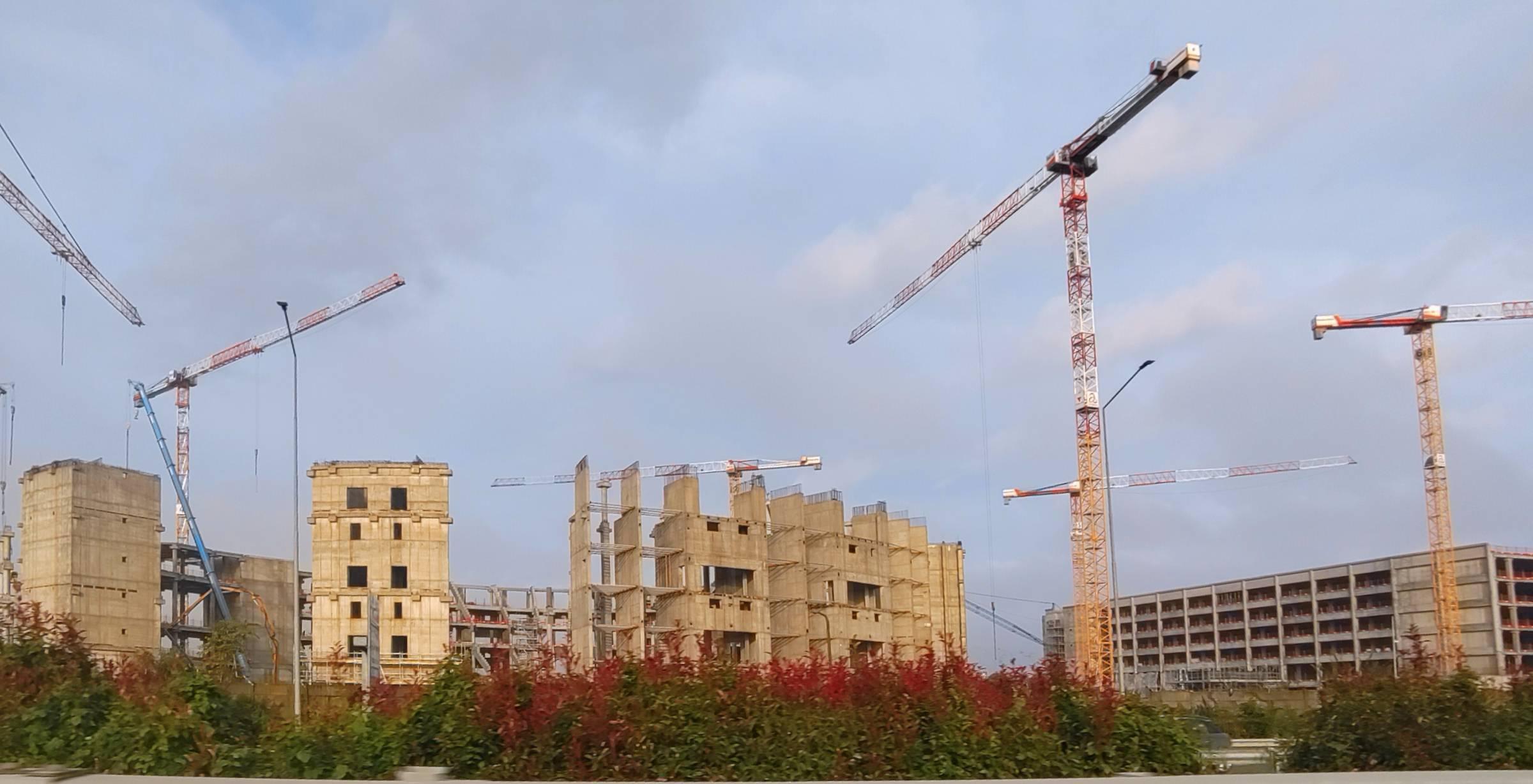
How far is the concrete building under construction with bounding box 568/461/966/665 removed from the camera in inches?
2960

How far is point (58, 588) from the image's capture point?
71.9 metres

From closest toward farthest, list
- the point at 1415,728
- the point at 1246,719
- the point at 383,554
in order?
the point at 1415,728, the point at 1246,719, the point at 383,554

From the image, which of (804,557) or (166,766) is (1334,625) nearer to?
(804,557)

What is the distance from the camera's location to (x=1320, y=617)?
109875mm

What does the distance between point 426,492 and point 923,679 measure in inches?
2502

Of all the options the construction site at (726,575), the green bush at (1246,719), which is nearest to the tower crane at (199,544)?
the construction site at (726,575)

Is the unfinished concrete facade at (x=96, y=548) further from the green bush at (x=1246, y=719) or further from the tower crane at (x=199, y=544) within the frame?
the green bush at (x=1246, y=719)

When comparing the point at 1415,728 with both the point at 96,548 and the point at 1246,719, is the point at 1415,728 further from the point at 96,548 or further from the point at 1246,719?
the point at 96,548

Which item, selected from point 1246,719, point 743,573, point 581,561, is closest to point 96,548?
point 581,561

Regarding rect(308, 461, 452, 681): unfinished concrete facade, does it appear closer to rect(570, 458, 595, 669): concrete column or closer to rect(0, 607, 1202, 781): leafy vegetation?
rect(570, 458, 595, 669): concrete column

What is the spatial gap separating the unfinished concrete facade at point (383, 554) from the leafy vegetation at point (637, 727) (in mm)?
59934

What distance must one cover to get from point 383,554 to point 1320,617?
7942cm

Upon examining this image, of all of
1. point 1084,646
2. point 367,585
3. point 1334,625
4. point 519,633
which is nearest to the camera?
point 367,585

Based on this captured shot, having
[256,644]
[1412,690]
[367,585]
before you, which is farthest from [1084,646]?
[1412,690]
